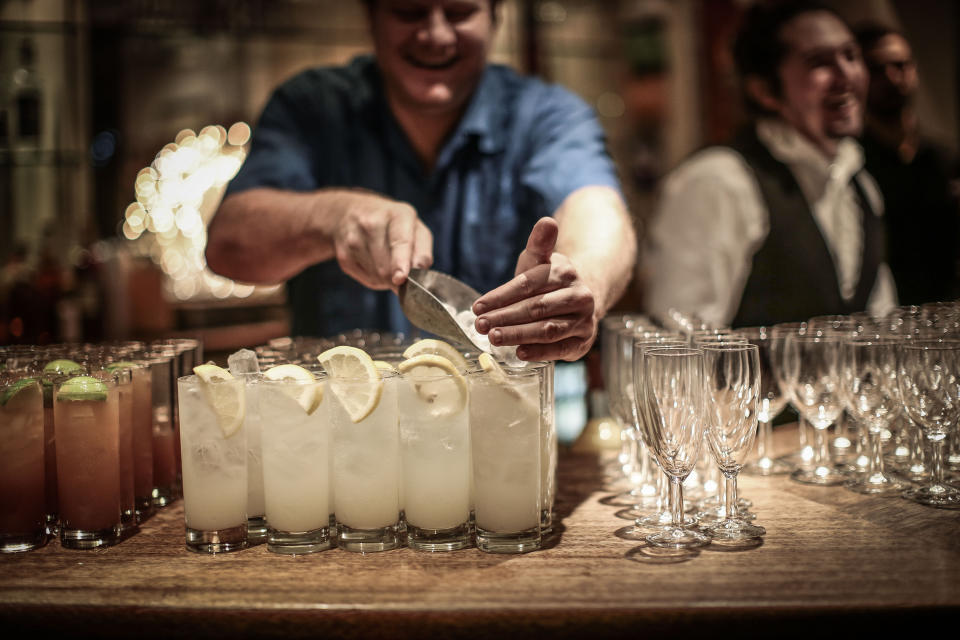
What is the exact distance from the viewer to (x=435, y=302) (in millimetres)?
1449

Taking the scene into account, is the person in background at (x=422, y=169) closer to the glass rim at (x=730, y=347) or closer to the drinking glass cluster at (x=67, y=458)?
the glass rim at (x=730, y=347)

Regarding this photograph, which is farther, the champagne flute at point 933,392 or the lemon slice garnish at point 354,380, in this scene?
the champagne flute at point 933,392

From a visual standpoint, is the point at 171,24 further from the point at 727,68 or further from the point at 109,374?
the point at 109,374

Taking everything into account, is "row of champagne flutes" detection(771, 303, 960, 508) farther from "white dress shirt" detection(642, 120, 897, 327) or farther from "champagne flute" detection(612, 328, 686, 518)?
"white dress shirt" detection(642, 120, 897, 327)

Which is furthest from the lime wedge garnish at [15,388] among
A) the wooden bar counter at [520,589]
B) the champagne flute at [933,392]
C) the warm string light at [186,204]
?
the warm string light at [186,204]

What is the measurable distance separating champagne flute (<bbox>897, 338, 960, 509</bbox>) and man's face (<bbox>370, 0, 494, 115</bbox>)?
1.24 metres

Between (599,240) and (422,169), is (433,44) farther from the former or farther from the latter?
(599,240)

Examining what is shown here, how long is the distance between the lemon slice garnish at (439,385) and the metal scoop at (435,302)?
0.57ft

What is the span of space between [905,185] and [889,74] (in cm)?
42

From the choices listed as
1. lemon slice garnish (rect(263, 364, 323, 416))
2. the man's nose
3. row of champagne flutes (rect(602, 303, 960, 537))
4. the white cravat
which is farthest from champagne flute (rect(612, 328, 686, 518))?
the white cravat

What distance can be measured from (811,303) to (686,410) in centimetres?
194

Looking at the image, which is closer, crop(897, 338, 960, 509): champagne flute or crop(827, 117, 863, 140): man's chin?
crop(897, 338, 960, 509): champagne flute

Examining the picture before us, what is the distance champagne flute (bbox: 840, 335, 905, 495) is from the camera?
153 centimetres

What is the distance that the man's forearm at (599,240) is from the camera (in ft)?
5.80
